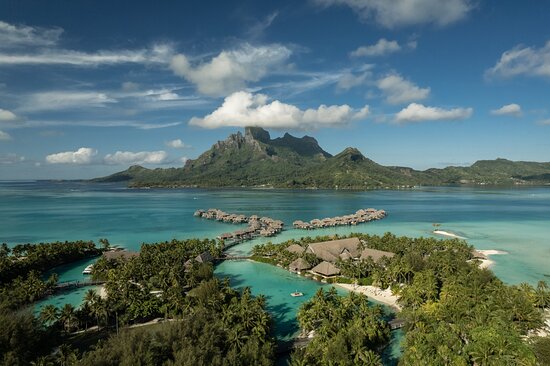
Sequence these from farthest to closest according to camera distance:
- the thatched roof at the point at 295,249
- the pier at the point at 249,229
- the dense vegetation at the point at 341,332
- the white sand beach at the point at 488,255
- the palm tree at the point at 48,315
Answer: the pier at the point at 249,229
the thatched roof at the point at 295,249
the white sand beach at the point at 488,255
the palm tree at the point at 48,315
the dense vegetation at the point at 341,332

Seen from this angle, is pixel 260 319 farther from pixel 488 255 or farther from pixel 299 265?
pixel 488 255

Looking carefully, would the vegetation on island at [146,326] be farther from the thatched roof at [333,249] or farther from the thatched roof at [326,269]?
the thatched roof at [333,249]

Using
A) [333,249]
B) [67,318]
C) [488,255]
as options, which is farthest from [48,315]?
[488,255]

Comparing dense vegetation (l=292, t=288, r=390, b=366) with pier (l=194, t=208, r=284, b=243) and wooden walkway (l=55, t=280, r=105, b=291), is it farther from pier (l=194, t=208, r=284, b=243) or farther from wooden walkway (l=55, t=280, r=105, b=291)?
pier (l=194, t=208, r=284, b=243)

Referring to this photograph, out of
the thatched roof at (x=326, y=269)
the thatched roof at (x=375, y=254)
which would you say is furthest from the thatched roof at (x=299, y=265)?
the thatched roof at (x=375, y=254)

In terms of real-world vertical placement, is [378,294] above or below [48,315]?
below
